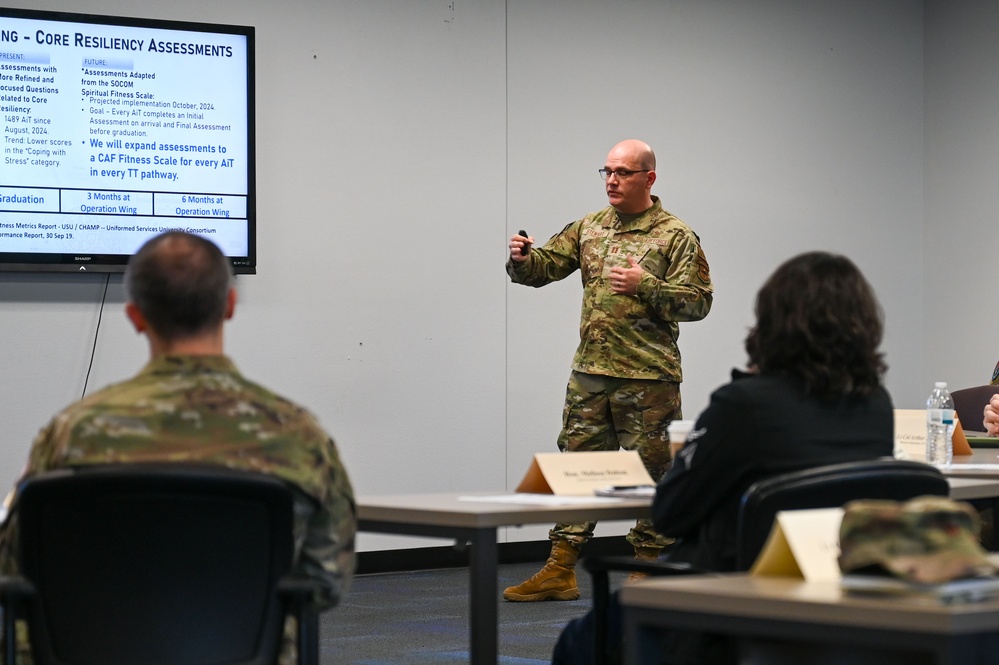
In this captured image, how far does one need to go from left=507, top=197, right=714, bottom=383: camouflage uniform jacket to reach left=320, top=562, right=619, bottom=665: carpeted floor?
2.86 feet

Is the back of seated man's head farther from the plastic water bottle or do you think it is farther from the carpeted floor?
the carpeted floor

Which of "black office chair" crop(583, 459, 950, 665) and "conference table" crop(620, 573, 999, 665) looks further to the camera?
"black office chair" crop(583, 459, 950, 665)

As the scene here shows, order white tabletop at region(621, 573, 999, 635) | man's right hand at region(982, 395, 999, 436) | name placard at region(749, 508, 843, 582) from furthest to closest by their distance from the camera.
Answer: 1. man's right hand at region(982, 395, 999, 436)
2. name placard at region(749, 508, 843, 582)
3. white tabletop at region(621, 573, 999, 635)

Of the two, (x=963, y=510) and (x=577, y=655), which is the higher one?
(x=963, y=510)

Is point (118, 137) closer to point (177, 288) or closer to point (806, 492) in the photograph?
point (177, 288)

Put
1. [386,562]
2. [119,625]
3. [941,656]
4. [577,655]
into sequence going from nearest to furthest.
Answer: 1. [941,656]
2. [119,625]
3. [577,655]
4. [386,562]

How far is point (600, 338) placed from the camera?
4.94 meters

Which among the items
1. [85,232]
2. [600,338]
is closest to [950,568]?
[600,338]

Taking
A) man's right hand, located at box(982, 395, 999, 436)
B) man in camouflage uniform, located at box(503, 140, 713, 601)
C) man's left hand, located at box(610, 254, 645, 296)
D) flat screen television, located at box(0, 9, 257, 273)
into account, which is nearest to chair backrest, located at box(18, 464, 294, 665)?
man's right hand, located at box(982, 395, 999, 436)

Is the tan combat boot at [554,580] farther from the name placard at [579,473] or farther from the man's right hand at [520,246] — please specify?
the name placard at [579,473]

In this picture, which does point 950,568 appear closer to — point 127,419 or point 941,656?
point 941,656

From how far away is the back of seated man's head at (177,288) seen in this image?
78.2 inches

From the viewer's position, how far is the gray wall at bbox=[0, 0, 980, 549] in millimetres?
5586

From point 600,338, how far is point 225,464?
3142 millimetres
